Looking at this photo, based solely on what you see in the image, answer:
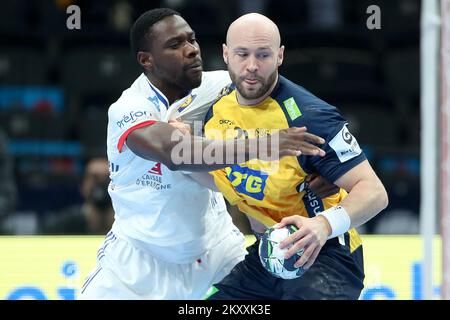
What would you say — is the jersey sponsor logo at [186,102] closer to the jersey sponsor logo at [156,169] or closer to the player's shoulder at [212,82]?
the player's shoulder at [212,82]

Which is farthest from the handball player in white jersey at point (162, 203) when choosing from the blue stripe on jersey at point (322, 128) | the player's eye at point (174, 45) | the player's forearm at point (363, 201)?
the player's forearm at point (363, 201)

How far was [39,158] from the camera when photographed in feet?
30.7

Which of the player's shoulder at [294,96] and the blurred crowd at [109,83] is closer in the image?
the player's shoulder at [294,96]

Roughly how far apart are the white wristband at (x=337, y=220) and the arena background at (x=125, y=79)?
4.10m

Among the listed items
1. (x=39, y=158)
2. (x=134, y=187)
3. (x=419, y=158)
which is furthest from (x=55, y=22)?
(x=134, y=187)

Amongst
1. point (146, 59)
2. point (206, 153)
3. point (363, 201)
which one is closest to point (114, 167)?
point (146, 59)

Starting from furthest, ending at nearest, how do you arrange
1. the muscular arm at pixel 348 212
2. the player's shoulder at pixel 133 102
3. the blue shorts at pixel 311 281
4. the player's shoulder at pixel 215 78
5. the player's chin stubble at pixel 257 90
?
the player's shoulder at pixel 215 78 < the player's shoulder at pixel 133 102 < the player's chin stubble at pixel 257 90 < the blue shorts at pixel 311 281 < the muscular arm at pixel 348 212

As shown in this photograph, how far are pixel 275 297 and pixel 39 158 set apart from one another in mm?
4700

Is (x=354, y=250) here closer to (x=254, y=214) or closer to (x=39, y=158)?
(x=254, y=214)

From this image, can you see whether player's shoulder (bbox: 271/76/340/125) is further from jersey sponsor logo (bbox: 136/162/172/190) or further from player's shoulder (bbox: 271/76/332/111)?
jersey sponsor logo (bbox: 136/162/172/190)

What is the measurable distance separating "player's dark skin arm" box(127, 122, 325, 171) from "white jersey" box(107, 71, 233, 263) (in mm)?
285

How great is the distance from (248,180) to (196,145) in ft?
1.15

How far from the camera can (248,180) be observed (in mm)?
5082

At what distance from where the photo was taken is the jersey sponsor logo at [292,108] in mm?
4938
